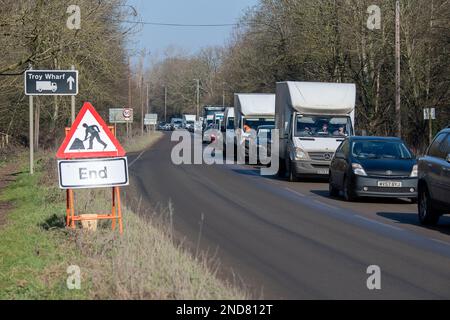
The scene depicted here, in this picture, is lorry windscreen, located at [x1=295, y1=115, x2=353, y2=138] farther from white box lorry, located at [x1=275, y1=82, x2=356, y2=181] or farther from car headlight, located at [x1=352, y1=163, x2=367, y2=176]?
car headlight, located at [x1=352, y1=163, x2=367, y2=176]

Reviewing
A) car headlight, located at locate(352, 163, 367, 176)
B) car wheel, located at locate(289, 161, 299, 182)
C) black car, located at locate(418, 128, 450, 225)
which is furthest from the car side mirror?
black car, located at locate(418, 128, 450, 225)

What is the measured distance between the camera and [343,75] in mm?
44156

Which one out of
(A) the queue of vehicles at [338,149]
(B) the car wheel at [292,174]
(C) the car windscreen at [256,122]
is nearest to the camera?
(A) the queue of vehicles at [338,149]

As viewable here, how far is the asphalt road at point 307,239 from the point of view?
30.8 ft

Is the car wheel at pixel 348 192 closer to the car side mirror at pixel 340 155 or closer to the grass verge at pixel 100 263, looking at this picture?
the car side mirror at pixel 340 155

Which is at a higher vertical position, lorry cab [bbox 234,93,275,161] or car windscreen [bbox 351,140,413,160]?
lorry cab [bbox 234,93,275,161]

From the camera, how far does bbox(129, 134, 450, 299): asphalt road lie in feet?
30.8

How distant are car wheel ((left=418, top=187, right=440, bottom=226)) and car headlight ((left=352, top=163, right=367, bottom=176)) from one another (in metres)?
3.60

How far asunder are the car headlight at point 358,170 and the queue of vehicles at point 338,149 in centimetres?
2

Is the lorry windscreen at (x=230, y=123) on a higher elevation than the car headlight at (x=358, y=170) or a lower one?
higher

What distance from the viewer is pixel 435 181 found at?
48.8 ft

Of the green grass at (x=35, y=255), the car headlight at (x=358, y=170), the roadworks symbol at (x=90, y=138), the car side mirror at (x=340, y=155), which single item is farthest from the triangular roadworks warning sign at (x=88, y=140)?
the car side mirror at (x=340, y=155)

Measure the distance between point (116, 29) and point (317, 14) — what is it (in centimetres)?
2110
